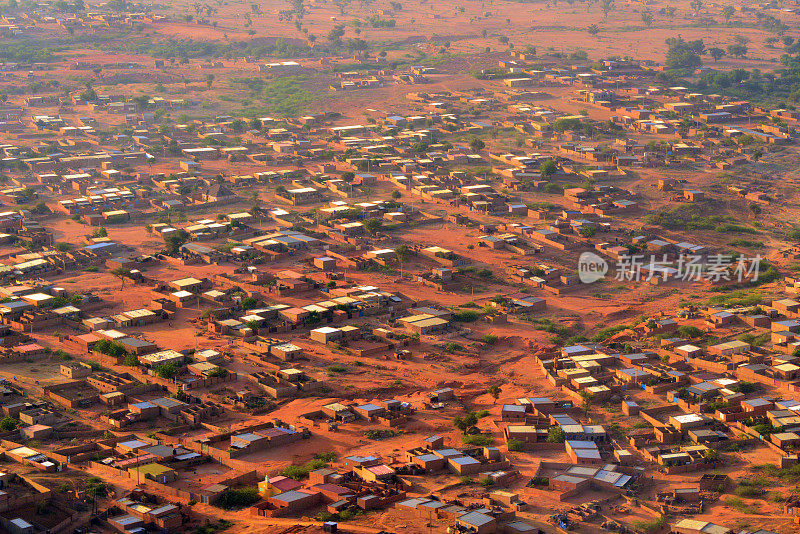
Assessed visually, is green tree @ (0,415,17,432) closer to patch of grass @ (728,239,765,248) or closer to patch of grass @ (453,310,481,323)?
patch of grass @ (453,310,481,323)

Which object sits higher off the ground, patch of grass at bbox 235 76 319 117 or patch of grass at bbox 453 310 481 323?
patch of grass at bbox 235 76 319 117

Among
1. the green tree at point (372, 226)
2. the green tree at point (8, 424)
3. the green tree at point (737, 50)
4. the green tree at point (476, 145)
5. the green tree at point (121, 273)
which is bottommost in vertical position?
the green tree at point (8, 424)

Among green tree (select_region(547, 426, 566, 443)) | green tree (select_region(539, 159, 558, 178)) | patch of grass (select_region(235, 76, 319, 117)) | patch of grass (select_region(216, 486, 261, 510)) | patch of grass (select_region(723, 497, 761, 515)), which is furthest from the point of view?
patch of grass (select_region(235, 76, 319, 117))

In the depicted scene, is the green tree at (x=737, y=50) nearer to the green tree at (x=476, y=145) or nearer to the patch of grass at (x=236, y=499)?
the green tree at (x=476, y=145)

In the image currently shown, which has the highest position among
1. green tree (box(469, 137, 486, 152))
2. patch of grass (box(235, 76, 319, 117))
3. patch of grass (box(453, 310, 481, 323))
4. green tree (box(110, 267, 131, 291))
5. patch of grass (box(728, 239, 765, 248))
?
patch of grass (box(235, 76, 319, 117))

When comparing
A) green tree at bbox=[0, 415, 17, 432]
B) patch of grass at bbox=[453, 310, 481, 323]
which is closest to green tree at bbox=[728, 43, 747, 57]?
patch of grass at bbox=[453, 310, 481, 323]

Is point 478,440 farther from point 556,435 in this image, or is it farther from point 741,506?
point 741,506

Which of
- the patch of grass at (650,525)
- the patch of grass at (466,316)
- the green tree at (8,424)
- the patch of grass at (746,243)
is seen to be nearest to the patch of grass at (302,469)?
the green tree at (8,424)

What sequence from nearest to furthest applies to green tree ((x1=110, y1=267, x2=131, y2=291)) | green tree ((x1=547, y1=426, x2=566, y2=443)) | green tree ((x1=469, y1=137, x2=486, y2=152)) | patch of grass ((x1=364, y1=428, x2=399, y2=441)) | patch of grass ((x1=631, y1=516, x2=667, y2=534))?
patch of grass ((x1=631, y1=516, x2=667, y2=534)) → green tree ((x1=547, y1=426, x2=566, y2=443)) → patch of grass ((x1=364, y1=428, x2=399, y2=441)) → green tree ((x1=110, y1=267, x2=131, y2=291)) → green tree ((x1=469, y1=137, x2=486, y2=152))

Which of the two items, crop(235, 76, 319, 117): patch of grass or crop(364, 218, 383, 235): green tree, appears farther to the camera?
crop(235, 76, 319, 117): patch of grass

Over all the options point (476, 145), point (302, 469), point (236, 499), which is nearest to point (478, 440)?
point (302, 469)

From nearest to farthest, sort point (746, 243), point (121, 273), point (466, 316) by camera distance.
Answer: point (466, 316)
point (121, 273)
point (746, 243)
